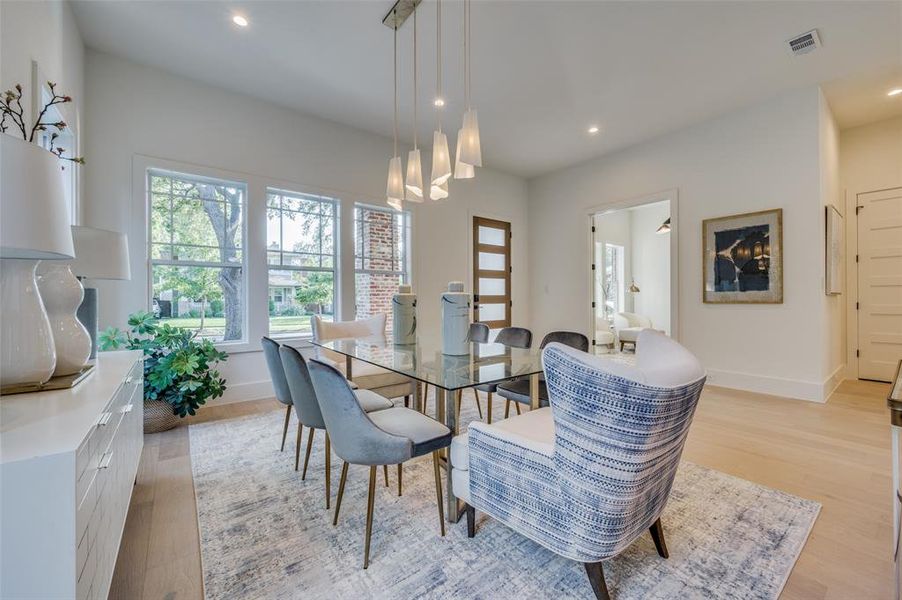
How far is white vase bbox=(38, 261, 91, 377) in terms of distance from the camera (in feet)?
4.59

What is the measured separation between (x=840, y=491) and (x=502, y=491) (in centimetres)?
213

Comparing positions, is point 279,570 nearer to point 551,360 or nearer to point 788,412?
point 551,360

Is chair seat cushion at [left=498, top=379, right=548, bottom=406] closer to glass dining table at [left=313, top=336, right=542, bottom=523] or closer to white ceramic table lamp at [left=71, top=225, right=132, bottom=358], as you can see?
glass dining table at [left=313, top=336, right=542, bottom=523]

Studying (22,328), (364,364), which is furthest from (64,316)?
(364,364)

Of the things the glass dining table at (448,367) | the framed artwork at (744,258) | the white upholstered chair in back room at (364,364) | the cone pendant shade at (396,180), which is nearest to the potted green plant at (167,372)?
the white upholstered chair in back room at (364,364)

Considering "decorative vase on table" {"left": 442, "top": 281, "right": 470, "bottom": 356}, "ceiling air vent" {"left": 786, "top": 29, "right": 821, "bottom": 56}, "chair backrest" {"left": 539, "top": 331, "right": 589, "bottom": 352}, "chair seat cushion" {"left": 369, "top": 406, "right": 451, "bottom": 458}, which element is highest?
"ceiling air vent" {"left": 786, "top": 29, "right": 821, "bottom": 56}

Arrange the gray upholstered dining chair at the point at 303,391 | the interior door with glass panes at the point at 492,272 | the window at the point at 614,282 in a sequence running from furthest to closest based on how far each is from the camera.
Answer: the window at the point at 614,282 → the interior door with glass panes at the point at 492,272 → the gray upholstered dining chair at the point at 303,391

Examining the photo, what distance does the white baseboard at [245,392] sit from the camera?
12.1ft

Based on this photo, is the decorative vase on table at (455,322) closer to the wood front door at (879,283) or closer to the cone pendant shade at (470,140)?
the cone pendant shade at (470,140)

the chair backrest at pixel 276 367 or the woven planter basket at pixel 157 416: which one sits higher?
the chair backrest at pixel 276 367

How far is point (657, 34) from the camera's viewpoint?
115 inches

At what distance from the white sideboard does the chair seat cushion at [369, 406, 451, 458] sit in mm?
Answer: 923

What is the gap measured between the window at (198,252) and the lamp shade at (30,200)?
2798 mm

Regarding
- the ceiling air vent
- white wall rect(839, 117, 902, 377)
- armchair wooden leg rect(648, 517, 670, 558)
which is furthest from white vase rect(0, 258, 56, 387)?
white wall rect(839, 117, 902, 377)
